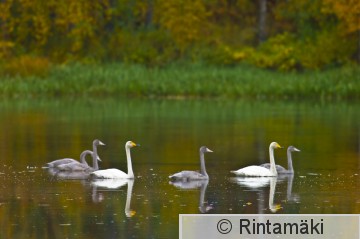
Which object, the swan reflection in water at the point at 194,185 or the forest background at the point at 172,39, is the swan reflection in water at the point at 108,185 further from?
the forest background at the point at 172,39

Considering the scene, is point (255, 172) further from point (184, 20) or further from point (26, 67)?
point (184, 20)

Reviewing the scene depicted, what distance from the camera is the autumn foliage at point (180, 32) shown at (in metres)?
46.6

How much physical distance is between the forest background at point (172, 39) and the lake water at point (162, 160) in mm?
4414

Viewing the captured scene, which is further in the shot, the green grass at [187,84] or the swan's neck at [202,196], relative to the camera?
the green grass at [187,84]

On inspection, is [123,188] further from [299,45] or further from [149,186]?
[299,45]

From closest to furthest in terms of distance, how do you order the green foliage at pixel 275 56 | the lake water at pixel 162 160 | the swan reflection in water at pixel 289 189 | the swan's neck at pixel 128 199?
the lake water at pixel 162 160
the swan's neck at pixel 128 199
the swan reflection in water at pixel 289 189
the green foliage at pixel 275 56

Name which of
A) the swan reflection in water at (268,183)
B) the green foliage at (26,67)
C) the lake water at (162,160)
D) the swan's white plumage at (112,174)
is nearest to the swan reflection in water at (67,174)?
the lake water at (162,160)

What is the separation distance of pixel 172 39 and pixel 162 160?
26.3 meters

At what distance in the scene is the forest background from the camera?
44469 mm

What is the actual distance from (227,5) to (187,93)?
10.9 metres

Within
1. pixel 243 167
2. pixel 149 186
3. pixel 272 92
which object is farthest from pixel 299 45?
pixel 149 186

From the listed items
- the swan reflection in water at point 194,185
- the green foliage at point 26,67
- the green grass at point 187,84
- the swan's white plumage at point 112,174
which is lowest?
the green grass at point 187,84

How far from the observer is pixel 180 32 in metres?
49.1

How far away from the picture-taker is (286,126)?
31859 mm
